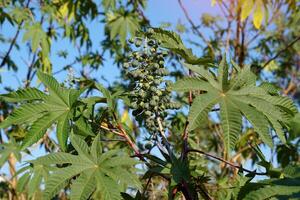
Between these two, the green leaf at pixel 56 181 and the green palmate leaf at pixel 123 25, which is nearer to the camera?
the green leaf at pixel 56 181

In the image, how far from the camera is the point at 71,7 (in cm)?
489

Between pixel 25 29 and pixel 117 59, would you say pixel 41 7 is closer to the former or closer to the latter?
pixel 25 29

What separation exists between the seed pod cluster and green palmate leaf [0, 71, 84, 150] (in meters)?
0.19

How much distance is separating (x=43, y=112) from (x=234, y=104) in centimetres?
69

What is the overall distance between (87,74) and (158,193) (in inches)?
98.2

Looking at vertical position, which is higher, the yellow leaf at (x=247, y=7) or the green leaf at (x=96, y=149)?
the yellow leaf at (x=247, y=7)

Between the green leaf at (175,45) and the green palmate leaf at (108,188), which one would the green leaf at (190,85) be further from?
the green palmate leaf at (108,188)

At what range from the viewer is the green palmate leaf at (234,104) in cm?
146

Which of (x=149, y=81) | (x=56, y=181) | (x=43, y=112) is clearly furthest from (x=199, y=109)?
(x=43, y=112)

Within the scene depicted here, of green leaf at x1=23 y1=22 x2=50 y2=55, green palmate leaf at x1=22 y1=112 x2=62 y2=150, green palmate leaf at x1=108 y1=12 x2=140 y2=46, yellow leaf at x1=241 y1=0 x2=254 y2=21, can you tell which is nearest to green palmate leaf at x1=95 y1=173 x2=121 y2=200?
green palmate leaf at x1=22 y1=112 x2=62 y2=150

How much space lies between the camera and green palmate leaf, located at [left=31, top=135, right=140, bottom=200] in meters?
1.55

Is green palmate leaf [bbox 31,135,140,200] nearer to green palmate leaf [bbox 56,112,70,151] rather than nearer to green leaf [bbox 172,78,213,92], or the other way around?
green palmate leaf [bbox 56,112,70,151]

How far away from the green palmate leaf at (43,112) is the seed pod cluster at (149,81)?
0.19m

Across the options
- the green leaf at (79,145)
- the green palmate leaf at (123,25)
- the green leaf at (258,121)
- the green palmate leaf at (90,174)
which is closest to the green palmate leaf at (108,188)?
the green palmate leaf at (90,174)
